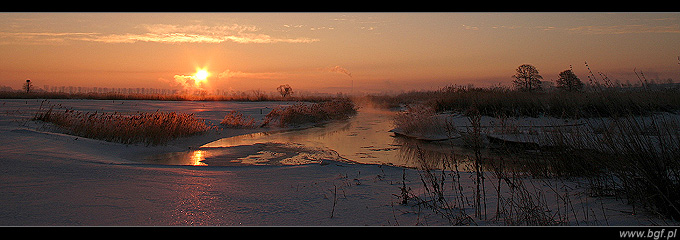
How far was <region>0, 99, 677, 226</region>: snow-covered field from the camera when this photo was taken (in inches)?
157

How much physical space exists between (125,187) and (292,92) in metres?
70.2

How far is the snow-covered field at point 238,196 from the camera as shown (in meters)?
3.99

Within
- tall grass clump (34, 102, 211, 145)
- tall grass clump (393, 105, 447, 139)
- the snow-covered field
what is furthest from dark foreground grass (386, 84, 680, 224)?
tall grass clump (34, 102, 211, 145)

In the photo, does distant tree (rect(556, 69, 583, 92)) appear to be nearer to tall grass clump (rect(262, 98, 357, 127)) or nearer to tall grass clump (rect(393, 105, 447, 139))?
tall grass clump (rect(393, 105, 447, 139))

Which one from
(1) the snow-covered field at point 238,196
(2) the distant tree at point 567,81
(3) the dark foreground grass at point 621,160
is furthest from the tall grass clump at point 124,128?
(2) the distant tree at point 567,81

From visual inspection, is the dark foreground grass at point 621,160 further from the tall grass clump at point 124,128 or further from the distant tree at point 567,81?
the tall grass clump at point 124,128

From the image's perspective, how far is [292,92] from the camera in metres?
74.8

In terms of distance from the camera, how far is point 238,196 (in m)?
5.09
